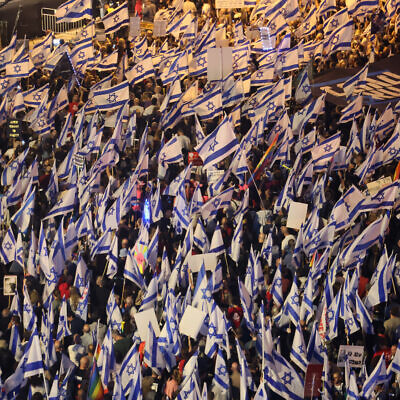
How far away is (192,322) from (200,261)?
1.90 m

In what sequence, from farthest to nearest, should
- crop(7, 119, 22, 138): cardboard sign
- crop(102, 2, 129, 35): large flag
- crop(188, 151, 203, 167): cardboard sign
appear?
1. crop(102, 2, 129, 35): large flag
2. crop(7, 119, 22, 138): cardboard sign
3. crop(188, 151, 203, 167): cardboard sign

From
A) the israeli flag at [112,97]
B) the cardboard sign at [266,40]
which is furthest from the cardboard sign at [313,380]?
the cardboard sign at [266,40]

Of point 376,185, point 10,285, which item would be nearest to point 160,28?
point 376,185

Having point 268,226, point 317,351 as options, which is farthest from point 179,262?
point 317,351

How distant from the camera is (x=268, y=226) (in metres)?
18.8

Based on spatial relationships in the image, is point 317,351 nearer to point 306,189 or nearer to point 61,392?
point 61,392

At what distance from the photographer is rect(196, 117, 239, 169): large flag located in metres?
19.6

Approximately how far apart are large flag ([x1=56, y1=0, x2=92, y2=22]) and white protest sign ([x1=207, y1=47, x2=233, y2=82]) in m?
3.24

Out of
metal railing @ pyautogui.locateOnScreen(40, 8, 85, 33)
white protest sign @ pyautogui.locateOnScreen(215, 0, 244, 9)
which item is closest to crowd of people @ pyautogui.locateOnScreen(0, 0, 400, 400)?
white protest sign @ pyautogui.locateOnScreen(215, 0, 244, 9)

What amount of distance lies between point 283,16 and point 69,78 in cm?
503

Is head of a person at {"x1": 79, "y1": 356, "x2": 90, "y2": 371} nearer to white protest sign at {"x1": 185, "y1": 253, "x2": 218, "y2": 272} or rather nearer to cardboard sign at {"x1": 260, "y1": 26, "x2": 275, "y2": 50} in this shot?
white protest sign at {"x1": 185, "y1": 253, "x2": 218, "y2": 272}

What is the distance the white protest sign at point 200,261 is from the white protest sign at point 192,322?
1.67 metres

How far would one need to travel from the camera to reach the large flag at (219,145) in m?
19.6

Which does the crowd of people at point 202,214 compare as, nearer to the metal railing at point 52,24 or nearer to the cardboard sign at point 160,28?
the cardboard sign at point 160,28
